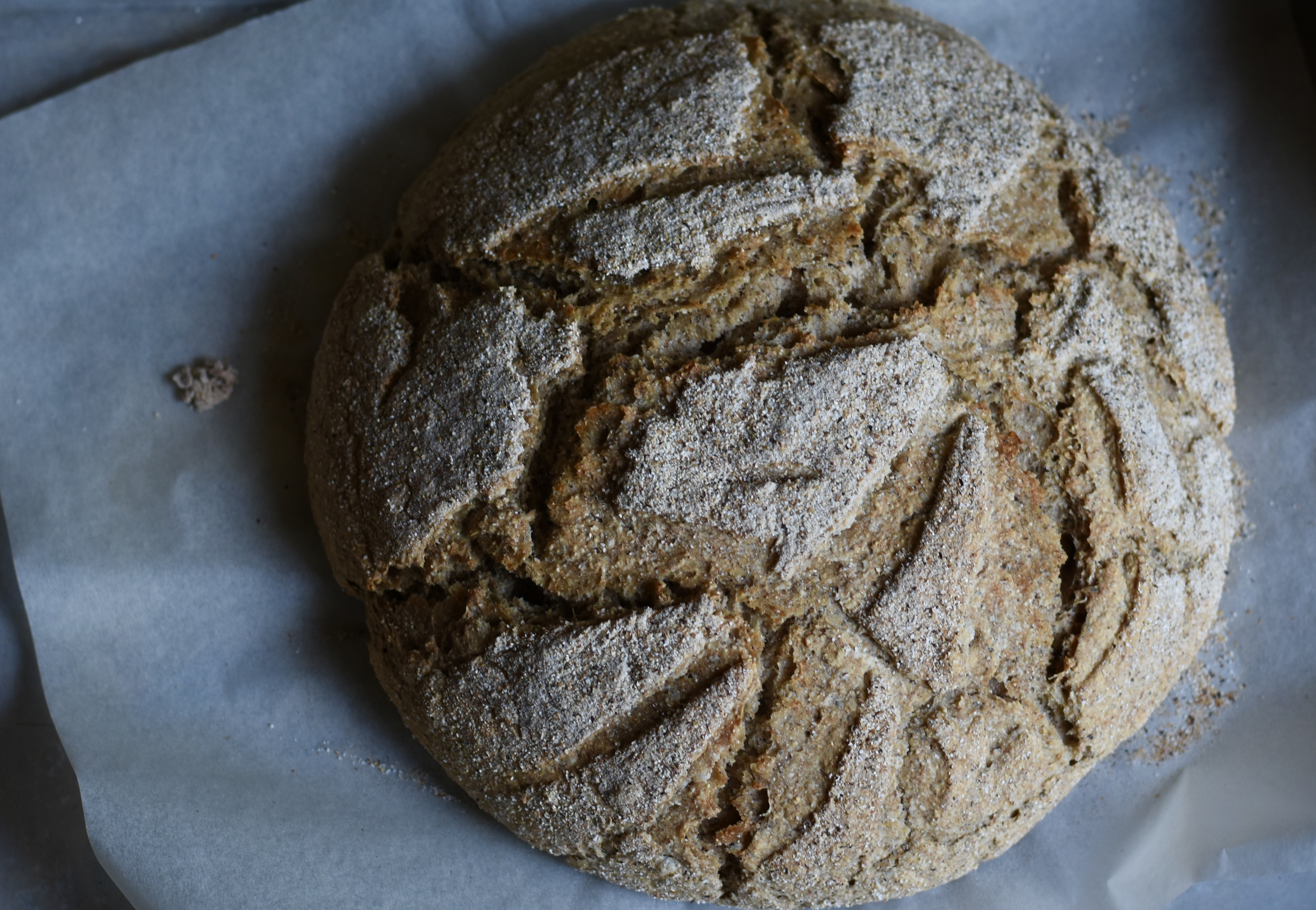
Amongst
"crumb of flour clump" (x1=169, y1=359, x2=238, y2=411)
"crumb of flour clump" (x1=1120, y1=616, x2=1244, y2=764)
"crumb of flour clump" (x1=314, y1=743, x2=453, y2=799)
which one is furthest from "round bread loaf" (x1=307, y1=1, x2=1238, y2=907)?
"crumb of flour clump" (x1=169, y1=359, x2=238, y2=411)

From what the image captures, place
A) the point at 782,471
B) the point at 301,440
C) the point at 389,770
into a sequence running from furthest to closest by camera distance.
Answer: the point at 301,440 → the point at 389,770 → the point at 782,471

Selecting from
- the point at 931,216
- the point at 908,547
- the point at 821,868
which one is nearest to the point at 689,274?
the point at 931,216

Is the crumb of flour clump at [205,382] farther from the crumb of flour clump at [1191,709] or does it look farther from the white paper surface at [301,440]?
the crumb of flour clump at [1191,709]

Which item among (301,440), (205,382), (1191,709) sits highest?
(205,382)

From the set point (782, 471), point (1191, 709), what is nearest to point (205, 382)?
point (782, 471)

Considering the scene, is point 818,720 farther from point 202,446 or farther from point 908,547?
point 202,446

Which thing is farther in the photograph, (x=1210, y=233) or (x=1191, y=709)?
(x=1210, y=233)

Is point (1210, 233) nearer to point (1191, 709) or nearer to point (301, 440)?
point (1191, 709)

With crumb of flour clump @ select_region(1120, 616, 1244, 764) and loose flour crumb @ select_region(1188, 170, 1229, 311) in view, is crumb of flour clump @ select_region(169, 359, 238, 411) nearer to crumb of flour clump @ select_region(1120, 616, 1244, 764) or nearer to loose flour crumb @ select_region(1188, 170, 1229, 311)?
crumb of flour clump @ select_region(1120, 616, 1244, 764)
